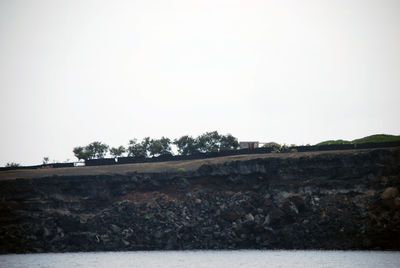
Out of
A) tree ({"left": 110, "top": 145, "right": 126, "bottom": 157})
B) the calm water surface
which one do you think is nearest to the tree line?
tree ({"left": 110, "top": 145, "right": 126, "bottom": 157})

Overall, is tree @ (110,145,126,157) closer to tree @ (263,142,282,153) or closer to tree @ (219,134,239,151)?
tree @ (219,134,239,151)

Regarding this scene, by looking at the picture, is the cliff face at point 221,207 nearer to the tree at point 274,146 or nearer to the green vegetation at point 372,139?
the tree at point 274,146

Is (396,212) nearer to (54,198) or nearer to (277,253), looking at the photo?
(277,253)

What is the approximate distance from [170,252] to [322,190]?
70.4 ft

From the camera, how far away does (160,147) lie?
11169 cm

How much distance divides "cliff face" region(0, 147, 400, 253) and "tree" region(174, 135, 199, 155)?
2225 centimetres

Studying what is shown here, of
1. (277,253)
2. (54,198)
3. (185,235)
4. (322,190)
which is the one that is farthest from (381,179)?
(54,198)

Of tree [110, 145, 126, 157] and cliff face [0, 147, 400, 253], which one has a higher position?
tree [110, 145, 126, 157]

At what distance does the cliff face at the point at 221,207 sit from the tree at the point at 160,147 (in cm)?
2333

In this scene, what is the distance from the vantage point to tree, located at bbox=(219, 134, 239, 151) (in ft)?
355

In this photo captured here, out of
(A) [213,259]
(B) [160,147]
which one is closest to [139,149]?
(B) [160,147]

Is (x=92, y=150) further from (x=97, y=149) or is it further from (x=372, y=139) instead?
(x=372, y=139)

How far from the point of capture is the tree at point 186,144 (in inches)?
4326

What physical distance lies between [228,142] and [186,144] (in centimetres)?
847
